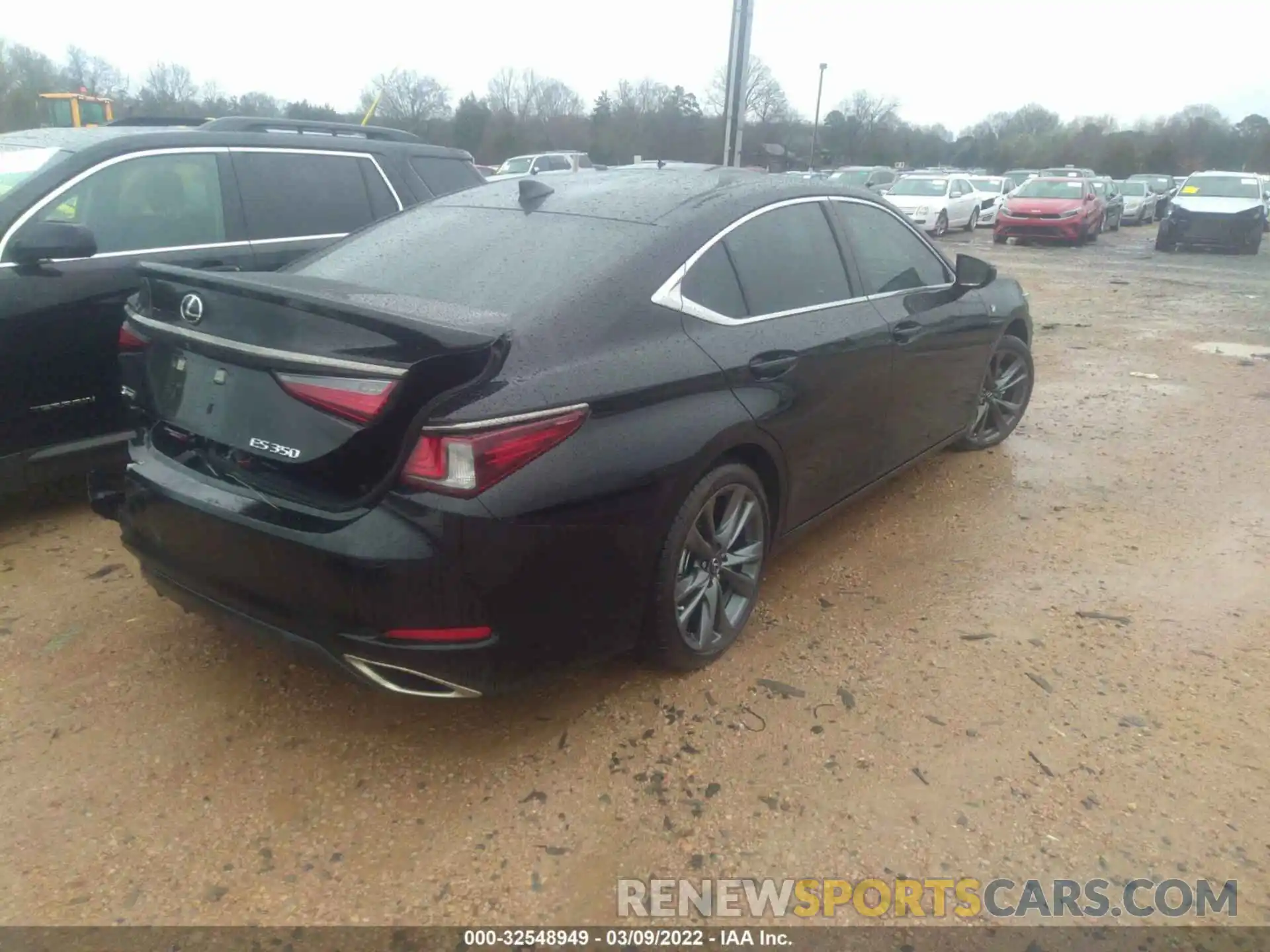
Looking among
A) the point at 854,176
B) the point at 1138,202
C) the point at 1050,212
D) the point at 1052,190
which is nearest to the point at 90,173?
Result: the point at 1050,212

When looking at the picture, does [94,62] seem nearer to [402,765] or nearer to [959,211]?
[959,211]

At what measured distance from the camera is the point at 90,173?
4250 mm

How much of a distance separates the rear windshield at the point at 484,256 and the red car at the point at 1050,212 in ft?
70.5

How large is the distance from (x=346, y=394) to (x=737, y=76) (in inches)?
255

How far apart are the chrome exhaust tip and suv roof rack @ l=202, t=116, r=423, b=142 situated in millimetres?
3717

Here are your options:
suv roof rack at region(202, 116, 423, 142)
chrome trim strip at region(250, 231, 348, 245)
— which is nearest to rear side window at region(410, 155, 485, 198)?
suv roof rack at region(202, 116, 423, 142)

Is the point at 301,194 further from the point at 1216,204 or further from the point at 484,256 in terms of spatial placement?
the point at 1216,204

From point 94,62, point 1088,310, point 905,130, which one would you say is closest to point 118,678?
point 1088,310

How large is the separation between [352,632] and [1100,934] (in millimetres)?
2027

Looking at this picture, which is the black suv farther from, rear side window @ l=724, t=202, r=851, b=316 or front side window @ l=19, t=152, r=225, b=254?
rear side window @ l=724, t=202, r=851, b=316

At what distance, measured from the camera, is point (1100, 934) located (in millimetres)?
2309

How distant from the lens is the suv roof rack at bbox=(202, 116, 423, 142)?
540 cm

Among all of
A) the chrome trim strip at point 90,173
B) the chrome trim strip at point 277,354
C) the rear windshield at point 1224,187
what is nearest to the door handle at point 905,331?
the chrome trim strip at point 277,354

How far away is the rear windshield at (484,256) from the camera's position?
2.93m
